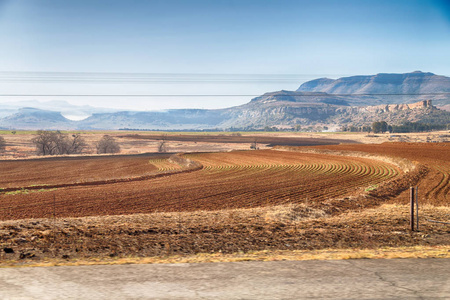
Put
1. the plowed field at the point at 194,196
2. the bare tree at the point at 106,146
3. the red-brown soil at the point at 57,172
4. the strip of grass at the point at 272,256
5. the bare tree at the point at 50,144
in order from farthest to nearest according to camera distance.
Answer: the bare tree at the point at 106,146
the bare tree at the point at 50,144
the red-brown soil at the point at 57,172
the plowed field at the point at 194,196
the strip of grass at the point at 272,256

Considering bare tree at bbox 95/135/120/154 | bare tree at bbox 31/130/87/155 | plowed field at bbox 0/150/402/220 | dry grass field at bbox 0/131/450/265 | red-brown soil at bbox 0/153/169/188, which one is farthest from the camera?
bare tree at bbox 95/135/120/154

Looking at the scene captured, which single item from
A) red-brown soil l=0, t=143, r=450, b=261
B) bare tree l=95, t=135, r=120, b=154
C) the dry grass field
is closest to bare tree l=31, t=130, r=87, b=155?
bare tree l=95, t=135, r=120, b=154

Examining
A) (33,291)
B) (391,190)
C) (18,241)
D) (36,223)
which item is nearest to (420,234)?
(33,291)

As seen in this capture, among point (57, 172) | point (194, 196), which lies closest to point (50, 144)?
point (57, 172)

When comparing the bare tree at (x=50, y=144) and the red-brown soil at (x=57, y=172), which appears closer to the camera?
the red-brown soil at (x=57, y=172)

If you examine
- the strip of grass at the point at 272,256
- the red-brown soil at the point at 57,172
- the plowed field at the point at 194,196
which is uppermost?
the strip of grass at the point at 272,256

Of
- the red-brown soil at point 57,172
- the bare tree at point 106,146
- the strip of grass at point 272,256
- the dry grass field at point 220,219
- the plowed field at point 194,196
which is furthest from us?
the bare tree at point 106,146

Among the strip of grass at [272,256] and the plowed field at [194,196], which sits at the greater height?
the strip of grass at [272,256]

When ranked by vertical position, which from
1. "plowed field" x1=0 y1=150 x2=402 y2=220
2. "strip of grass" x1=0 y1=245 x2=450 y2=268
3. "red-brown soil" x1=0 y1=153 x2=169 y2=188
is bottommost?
"red-brown soil" x1=0 y1=153 x2=169 y2=188

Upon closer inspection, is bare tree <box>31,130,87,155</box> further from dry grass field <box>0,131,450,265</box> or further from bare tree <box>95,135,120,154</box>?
dry grass field <box>0,131,450,265</box>

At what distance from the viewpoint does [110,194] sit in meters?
29.7

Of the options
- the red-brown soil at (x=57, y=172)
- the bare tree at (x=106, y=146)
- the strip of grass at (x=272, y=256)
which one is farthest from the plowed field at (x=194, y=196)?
the bare tree at (x=106, y=146)

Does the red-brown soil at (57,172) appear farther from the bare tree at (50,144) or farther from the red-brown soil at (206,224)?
the bare tree at (50,144)

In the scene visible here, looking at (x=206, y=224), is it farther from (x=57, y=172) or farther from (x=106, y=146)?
(x=106, y=146)
